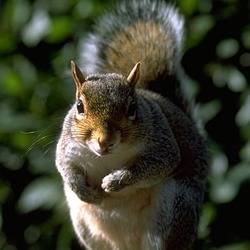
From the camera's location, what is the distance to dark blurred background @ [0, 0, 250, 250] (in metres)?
3.75

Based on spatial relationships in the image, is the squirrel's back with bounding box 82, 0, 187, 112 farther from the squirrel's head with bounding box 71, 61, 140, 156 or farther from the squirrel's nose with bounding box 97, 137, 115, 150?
the squirrel's nose with bounding box 97, 137, 115, 150

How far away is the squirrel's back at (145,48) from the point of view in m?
3.32

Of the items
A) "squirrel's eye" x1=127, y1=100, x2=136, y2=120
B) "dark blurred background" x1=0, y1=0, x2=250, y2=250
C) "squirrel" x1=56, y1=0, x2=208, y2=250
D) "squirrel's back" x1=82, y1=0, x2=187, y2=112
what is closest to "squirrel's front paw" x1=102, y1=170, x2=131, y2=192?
"squirrel" x1=56, y1=0, x2=208, y2=250

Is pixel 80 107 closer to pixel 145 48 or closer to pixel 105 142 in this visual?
pixel 105 142

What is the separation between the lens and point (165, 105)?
3166 mm

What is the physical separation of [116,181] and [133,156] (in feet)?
0.28

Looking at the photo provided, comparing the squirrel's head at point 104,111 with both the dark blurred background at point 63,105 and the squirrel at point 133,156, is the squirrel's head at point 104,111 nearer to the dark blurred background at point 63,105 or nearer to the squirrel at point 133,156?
the squirrel at point 133,156

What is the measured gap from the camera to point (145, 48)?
A: 3.35m

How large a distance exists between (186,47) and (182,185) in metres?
0.90

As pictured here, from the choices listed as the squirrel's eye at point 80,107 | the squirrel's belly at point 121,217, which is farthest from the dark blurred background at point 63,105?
the squirrel's eye at point 80,107

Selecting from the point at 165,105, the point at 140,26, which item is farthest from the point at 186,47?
the point at 165,105

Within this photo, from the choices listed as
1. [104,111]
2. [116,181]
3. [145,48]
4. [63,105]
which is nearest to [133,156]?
[116,181]

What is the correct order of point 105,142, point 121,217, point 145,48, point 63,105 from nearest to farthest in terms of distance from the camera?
point 105,142 < point 121,217 < point 145,48 < point 63,105

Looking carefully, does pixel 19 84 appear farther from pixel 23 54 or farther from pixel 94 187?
pixel 94 187
